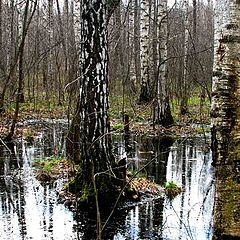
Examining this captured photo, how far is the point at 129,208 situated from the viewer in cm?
698

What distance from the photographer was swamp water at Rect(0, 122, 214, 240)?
5934 mm

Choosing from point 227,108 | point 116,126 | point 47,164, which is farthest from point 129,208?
point 116,126

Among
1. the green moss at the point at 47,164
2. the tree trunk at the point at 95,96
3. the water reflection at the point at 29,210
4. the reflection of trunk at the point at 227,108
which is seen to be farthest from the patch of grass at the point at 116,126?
the reflection of trunk at the point at 227,108

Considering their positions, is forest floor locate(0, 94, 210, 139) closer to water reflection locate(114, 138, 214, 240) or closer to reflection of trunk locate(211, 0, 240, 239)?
water reflection locate(114, 138, 214, 240)

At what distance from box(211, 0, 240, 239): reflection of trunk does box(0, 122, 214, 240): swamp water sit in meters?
0.67

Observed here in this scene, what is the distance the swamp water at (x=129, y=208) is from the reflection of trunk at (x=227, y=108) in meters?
0.67

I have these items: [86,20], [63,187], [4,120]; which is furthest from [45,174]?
[4,120]

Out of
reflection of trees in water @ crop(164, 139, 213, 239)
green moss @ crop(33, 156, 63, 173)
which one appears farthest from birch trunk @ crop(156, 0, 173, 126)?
green moss @ crop(33, 156, 63, 173)

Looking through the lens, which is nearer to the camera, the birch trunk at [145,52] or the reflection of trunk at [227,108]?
the reflection of trunk at [227,108]

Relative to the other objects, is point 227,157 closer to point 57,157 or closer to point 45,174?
point 45,174

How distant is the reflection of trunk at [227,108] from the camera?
345 centimetres

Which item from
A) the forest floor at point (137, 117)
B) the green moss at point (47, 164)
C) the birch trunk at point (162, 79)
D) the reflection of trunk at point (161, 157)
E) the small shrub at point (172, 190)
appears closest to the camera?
the small shrub at point (172, 190)

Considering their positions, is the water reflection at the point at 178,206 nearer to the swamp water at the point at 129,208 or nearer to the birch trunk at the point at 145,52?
the swamp water at the point at 129,208

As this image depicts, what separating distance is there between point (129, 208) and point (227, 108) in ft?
12.6
